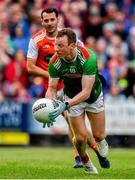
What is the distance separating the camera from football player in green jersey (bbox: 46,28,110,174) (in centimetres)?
1021

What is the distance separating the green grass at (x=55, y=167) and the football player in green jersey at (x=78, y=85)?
430mm

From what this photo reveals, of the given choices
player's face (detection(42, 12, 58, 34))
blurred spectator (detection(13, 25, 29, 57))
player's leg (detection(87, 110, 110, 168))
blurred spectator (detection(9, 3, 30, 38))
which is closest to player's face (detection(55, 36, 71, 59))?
player's leg (detection(87, 110, 110, 168))

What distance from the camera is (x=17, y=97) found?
19469 millimetres

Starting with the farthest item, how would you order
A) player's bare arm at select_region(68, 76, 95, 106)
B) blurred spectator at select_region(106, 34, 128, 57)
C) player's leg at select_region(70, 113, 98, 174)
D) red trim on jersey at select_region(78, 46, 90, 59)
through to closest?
blurred spectator at select_region(106, 34, 128, 57)
player's leg at select_region(70, 113, 98, 174)
red trim on jersey at select_region(78, 46, 90, 59)
player's bare arm at select_region(68, 76, 95, 106)

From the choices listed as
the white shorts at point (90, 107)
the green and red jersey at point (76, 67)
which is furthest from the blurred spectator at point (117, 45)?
the green and red jersey at point (76, 67)

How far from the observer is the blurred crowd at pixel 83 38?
19.3 meters

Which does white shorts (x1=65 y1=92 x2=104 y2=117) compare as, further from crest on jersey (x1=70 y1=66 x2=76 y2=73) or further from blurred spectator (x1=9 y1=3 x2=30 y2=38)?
blurred spectator (x1=9 y1=3 x2=30 y2=38)

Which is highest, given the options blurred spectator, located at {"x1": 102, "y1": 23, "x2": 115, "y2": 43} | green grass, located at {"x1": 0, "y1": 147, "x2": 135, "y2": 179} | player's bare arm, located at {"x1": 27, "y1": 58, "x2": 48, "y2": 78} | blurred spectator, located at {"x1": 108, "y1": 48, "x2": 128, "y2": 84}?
blurred spectator, located at {"x1": 102, "y1": 23, "x2": 115, "y2": 43}

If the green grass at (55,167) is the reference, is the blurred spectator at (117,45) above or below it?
above

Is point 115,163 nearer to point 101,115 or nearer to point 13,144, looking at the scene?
point 101,115

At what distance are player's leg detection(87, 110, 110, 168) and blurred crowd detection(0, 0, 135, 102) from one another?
7136mm

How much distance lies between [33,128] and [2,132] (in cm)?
81

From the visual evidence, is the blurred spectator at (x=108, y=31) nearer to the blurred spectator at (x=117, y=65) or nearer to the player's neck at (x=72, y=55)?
the blurred spectator at (x=117, y=65)

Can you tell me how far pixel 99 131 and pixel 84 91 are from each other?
1264 mm
